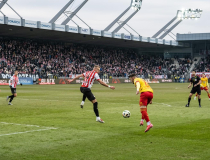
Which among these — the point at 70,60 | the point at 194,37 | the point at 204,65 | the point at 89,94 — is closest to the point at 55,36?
the point at 70,60

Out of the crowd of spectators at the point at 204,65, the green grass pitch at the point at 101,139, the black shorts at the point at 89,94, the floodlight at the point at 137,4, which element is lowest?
the green grass pitch at the point at 101,139

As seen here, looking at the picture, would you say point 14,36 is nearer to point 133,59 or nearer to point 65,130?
point 133,59

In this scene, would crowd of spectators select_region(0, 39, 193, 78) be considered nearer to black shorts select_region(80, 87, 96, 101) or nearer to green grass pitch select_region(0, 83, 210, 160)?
black shorts select_region(80, 87, 96, 101)

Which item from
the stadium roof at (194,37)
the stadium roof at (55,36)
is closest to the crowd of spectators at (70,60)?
the stadium roof at (55,36)

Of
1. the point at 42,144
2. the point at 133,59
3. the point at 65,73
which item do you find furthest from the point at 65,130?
the point at 133,59

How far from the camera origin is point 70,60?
7056cm

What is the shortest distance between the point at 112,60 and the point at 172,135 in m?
70.5

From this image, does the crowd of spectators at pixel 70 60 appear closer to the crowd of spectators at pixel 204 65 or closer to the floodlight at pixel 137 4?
the crowd of spectators at pixel 204 65

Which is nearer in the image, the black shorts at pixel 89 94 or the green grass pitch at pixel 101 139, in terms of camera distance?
the green grass pitch at pixel 101 139

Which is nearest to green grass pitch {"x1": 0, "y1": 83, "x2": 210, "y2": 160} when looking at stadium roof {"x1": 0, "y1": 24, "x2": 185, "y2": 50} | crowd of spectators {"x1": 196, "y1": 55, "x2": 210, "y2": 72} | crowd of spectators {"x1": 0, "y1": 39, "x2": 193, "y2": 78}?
crowd of spectators {"x1": 0, "y1": 39, "x2": 193, "y2": 78}

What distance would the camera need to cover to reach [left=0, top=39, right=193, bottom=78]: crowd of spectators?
6000 cm

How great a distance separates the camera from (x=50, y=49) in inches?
2746

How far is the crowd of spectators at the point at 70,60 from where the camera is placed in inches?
2362

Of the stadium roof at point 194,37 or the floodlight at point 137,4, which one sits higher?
the floodlight at point 137,4
